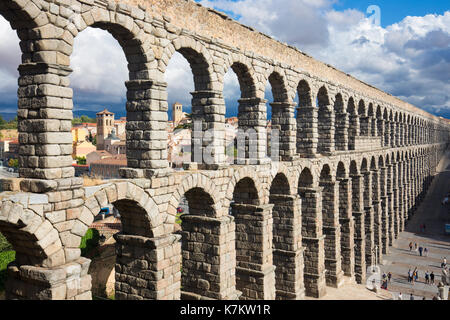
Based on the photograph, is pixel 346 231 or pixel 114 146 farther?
pixel 114 146

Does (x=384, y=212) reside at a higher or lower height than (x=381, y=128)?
lower

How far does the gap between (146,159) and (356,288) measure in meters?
18.6

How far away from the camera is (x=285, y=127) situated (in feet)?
62.4

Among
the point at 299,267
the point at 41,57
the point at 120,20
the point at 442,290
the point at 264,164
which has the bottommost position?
the point at 442,290

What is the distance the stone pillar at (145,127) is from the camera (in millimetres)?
11398

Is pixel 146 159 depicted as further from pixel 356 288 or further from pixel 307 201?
pixel 356 288

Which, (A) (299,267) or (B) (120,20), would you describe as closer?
(B) (120,20)

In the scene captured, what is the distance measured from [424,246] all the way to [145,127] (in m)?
35.5

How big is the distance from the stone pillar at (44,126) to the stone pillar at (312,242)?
14.7m

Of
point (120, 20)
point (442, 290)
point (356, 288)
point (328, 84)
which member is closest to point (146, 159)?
point (120, 20)

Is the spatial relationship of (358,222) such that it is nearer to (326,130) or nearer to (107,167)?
(326,130)

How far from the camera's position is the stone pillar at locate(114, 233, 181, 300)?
11500mm

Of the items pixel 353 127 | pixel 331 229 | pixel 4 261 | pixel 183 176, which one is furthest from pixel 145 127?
pixel 353 127
